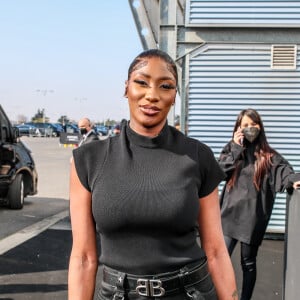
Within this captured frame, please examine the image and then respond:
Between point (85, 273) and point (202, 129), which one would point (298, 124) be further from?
point (85, 273)

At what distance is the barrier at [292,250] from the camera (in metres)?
3.05

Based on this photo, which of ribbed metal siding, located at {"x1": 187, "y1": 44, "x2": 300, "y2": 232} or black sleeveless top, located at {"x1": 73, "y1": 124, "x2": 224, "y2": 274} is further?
ribbed metal siding, located at {"x1": 187, "y1": 44, "x2": 300, "y2": 232}

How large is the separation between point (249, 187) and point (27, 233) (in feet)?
15.1

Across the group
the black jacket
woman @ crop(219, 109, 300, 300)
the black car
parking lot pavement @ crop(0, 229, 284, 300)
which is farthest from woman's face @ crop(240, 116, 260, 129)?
the black car

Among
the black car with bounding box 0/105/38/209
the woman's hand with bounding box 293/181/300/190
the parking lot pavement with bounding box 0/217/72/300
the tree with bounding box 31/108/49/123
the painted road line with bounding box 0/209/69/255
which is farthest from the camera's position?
the tree with bounding box 31/108/49/123

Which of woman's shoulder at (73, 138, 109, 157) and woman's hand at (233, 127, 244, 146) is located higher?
woman's shoulder at (73, 138, 109, 157)

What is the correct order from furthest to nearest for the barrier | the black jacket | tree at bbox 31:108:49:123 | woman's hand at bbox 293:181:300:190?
tree at bbox 31:108:49:123 < the black jacket < woman's hand at bbox 293:181:300:190 < the barrier

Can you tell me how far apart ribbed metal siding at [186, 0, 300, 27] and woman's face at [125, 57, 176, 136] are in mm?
5455

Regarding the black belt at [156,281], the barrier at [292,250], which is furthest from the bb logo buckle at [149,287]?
the barrier at [292,250]

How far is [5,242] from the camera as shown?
272 inches

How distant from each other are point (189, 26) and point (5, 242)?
4034mm

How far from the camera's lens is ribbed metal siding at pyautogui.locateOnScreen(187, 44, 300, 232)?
6.85 metres

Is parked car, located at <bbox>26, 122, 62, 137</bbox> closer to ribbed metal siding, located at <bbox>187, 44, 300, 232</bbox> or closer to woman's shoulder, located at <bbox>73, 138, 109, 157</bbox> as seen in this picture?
ribbed metal siding, located at <bbox>187, 44, 300, 232</bbox>

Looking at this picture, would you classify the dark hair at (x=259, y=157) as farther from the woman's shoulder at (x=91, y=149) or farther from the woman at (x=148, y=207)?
the woman's shoulder at (x=91, y=149)
